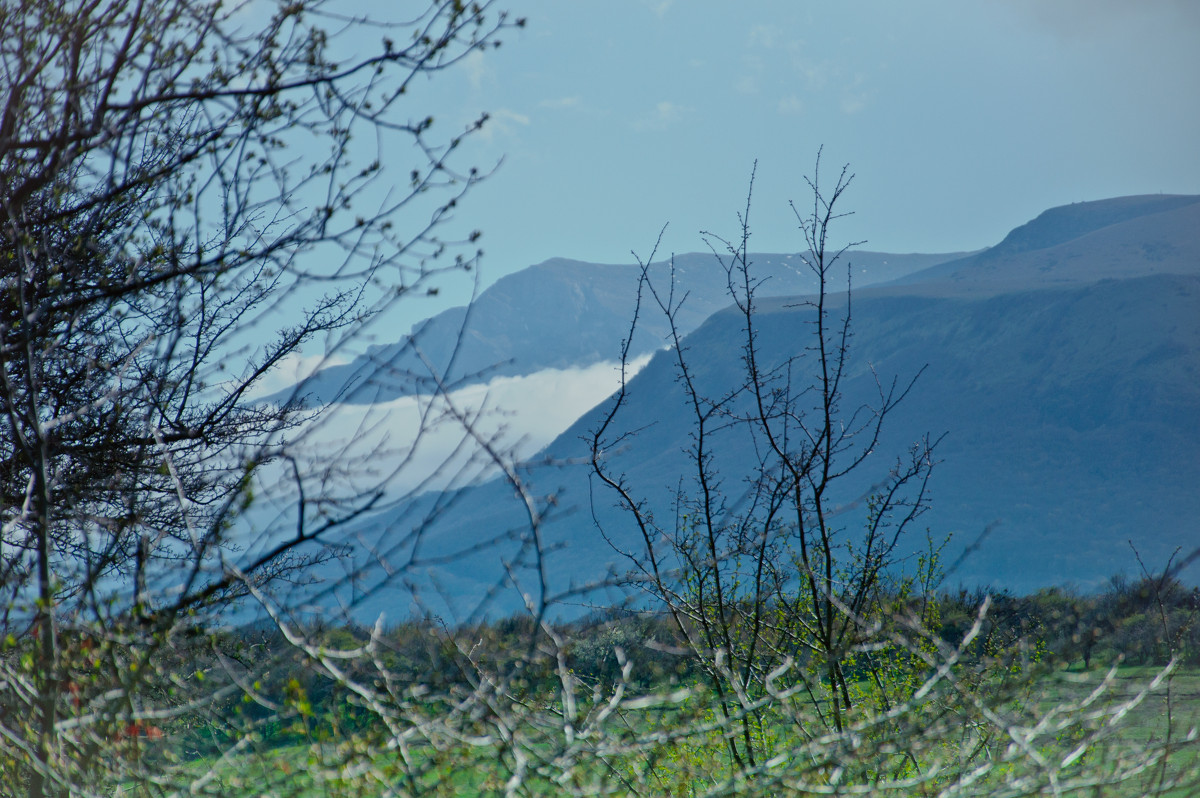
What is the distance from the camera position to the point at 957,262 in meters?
158

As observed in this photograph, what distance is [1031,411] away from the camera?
87.1 metres

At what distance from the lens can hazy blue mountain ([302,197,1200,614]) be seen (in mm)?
75875

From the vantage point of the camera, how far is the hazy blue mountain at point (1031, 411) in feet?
Answer: 249

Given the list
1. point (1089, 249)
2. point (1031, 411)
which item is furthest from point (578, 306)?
point (1031, 411)

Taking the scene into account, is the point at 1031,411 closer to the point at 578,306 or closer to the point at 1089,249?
the point at 1089,249

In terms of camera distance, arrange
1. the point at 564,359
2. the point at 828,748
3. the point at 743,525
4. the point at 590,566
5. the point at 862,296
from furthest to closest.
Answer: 1. the point at 564,359
2. the point at 862,296
3. the point at 590,566
4. the point at 743,525
5. the point at 828,748

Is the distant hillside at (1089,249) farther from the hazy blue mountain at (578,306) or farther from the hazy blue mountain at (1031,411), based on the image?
the hazy blue mountain at (578,306)

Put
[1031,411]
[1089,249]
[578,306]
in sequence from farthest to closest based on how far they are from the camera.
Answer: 1. [578,306]
2. [1089,249]
3. [1031,411]

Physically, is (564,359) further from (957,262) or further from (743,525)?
(743,525)

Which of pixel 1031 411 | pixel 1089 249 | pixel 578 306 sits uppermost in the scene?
pixel 578 306

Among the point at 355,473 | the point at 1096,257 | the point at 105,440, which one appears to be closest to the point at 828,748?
the point at 355,473

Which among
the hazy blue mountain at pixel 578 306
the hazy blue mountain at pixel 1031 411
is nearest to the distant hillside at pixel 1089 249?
the hazy blue mountain at pixel 1031 411

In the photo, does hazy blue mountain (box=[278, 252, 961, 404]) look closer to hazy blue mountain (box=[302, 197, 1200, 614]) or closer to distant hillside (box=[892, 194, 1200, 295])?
distant hillside (box=[892, 194, 1200, 295])

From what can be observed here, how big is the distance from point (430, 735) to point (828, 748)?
1.65m
